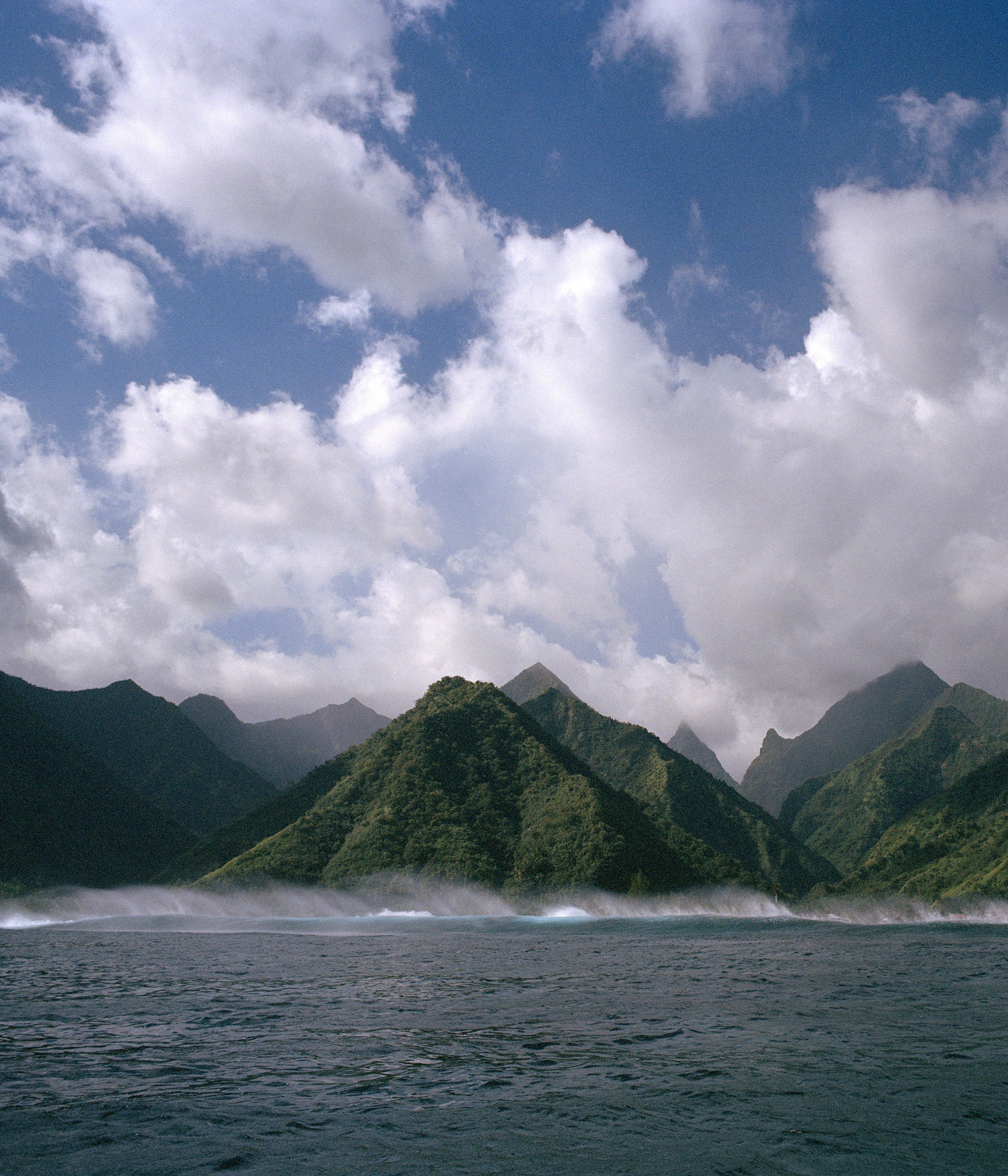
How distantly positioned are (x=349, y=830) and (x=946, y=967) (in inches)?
5620

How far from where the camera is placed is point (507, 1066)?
2377cm

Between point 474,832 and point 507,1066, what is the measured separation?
503 feet

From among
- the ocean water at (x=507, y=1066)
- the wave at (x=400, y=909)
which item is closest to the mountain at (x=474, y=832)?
the wave at (x=400, y=909)

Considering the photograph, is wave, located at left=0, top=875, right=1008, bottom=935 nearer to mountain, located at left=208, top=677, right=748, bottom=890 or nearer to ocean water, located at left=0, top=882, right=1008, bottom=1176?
mountain, located at left=208, top=677, right=748, bottom=890

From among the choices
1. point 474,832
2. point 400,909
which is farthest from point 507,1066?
point 474,832

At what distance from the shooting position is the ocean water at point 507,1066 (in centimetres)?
1588

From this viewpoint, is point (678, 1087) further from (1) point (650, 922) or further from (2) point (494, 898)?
(2) point (494, 898)

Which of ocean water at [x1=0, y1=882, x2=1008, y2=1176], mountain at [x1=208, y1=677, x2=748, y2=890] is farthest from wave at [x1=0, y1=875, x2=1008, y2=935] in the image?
ocean water at [x1=0, y1=882, x2=1008, y2=1176]

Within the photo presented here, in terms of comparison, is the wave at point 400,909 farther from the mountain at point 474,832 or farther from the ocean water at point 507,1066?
the ocean water at point 507,1066

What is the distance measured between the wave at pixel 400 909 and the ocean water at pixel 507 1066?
84456mm

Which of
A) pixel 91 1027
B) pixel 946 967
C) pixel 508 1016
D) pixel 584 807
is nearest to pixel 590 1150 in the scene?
pixel 508 1016

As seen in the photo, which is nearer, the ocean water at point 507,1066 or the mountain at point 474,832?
the ocean water at point 507,1066

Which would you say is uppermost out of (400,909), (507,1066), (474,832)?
(507,1066)

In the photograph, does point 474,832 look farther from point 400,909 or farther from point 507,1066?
point 507,1066
